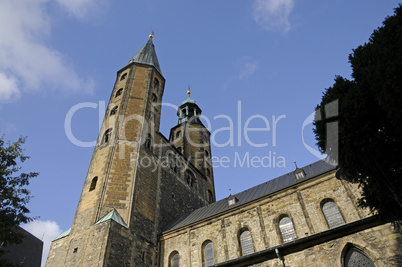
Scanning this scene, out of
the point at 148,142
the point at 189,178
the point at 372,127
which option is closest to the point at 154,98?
the point at 148,142

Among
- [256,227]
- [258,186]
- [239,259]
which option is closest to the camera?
[239,259]

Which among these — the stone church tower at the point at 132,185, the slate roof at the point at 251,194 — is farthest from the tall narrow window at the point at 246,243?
the stone church tower at the point at 132,185

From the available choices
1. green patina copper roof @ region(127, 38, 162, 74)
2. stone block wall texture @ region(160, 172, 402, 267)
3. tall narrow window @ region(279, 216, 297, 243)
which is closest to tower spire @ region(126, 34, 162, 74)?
green patina copper roof @ region(127, 38, 162, 74)

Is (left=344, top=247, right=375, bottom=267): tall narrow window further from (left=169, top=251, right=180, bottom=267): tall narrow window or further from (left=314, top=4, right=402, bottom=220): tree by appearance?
(left=169, top=251, right=180, bottom=267): tall narrow window

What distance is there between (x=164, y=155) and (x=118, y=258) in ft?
34.5

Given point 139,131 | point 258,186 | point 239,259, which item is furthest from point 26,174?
point 258,186

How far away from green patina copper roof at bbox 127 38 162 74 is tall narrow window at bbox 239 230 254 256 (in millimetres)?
18769

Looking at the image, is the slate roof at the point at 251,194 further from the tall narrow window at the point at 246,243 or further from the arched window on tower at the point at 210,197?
the arched window on tower at the point at 210,197

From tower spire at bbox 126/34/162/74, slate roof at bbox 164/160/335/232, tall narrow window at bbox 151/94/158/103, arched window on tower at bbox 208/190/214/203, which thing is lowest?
slate roof at bbox 164/160/335/232

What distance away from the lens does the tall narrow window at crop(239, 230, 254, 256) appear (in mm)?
15086

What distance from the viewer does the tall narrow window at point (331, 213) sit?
44.9 ft

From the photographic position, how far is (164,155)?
23500 millimetres

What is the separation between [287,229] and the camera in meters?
14.8

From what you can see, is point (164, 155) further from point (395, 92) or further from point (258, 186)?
point (395, 92)
